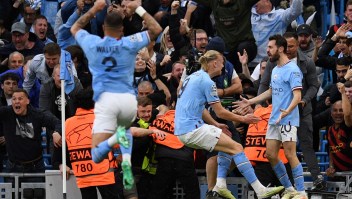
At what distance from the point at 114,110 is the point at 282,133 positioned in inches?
129

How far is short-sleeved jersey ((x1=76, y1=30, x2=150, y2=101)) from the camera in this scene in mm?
15773

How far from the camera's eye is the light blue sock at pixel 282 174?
710 inches

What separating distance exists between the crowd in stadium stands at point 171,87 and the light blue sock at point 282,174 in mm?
679

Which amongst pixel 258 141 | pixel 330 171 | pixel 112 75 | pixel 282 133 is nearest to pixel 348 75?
pixel 330 171

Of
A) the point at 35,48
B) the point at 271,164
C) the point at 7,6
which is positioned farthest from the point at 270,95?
the point at 7,6

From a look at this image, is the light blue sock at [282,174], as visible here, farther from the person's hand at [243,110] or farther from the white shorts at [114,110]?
the white shorts at [114,110]

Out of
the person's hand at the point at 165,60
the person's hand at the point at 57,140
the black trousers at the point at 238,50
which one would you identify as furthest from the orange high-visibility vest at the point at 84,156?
the black trousers at the point at 238,50

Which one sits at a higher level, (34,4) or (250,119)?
(34,4)

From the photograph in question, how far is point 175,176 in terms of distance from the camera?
60.1ft

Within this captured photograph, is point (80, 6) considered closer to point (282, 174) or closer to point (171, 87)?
point (171, 87)

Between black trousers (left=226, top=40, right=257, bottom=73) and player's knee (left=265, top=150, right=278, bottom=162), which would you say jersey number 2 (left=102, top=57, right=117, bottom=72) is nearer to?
player's knee (left=265, top=150, right=278, bottom=162)

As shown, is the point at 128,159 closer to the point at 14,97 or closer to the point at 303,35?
the point at 14,97

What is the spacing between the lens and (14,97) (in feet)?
62.7

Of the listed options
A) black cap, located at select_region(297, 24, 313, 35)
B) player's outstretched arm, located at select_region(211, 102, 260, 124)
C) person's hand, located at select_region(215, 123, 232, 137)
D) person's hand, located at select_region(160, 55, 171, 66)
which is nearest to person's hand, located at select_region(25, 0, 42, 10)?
person's hand, located at select_region(160, 55, 171, 66)
